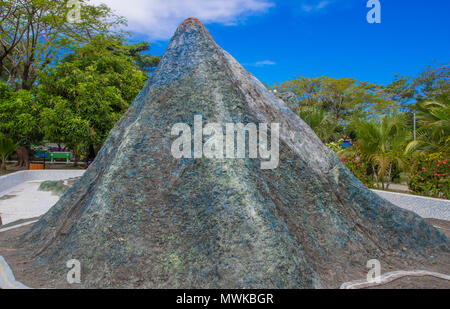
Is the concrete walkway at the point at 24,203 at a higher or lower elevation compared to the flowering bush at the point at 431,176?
lower

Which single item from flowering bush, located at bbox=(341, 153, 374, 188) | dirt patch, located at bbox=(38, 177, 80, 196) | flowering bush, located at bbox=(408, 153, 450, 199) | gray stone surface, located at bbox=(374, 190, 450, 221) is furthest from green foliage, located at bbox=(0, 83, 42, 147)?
flowering bush, located at bbox=(408, 153, 450, 199)

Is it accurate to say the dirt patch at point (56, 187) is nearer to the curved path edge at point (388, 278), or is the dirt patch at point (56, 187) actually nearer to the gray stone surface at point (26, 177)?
the gray stone surface at point (26, 177)

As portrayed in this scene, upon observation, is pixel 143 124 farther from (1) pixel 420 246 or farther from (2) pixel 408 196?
(2) pixel 408 196

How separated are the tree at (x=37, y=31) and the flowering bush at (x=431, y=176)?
1853 centimetres

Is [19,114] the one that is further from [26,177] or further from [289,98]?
[289,98]

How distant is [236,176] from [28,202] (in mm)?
9277

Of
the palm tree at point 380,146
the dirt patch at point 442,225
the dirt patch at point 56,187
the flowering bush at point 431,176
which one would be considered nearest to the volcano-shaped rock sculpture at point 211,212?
the dirt patch at point 442,225

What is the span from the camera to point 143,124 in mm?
4391

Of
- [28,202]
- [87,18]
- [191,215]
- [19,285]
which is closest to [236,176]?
[191,215]

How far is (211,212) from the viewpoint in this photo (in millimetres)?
3561

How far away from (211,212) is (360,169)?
33.1ft

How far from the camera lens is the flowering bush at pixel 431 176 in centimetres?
925

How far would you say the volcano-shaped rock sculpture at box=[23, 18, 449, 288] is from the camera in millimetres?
3330

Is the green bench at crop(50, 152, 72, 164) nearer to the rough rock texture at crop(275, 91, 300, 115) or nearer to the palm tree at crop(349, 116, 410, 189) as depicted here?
the palm tree at crop(349, 116, 410, 189)
